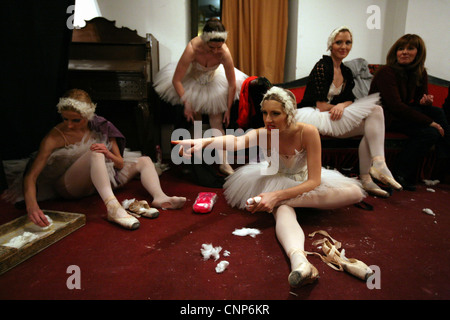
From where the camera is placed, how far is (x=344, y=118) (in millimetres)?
2125

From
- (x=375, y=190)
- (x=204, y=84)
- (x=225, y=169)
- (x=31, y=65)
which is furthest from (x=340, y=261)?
(x=204, y=84)

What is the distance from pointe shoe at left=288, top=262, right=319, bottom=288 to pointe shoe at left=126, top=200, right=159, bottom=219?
925 mm

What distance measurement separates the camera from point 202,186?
7.49ft

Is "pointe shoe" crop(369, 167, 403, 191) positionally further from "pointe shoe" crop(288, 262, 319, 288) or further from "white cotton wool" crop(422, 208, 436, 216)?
"pointe shoe" crop(288, 262, 319, 288)

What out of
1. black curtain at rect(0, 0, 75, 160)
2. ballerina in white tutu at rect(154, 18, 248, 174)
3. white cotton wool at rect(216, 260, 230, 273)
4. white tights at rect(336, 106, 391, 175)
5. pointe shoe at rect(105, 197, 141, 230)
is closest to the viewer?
white cotton wool at rect(216, 260, 230, 273)

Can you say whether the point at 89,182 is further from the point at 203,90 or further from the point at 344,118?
the point at 344,118

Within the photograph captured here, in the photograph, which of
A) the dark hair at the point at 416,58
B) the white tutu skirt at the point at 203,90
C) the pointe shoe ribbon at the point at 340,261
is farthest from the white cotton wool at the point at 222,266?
the dark hair at the point at 416,58

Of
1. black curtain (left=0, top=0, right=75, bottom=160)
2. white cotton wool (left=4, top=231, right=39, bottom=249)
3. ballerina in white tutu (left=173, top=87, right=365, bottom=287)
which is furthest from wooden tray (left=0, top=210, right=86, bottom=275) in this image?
ballerina in white tutu (left=173, top=87, right=365, bottom=287)

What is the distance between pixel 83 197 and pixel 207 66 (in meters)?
1.49

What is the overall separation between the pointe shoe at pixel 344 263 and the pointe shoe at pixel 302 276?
176 millimetres

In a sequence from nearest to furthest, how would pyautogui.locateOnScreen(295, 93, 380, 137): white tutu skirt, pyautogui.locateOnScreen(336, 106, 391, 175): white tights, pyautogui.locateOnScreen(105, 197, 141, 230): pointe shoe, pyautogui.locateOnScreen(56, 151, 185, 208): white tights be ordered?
pyautogui.locateOnScreen(105, 197, 141, 230): pointe shoe
pyautogui.locateOnScreen(56, 151, 185, 208): white tights
pyautogui.locateOnScreen(336, 106, 391, 175): white tights
pyautogui.locateOnScreen(295, 93, 380, 137): white tutu skirt

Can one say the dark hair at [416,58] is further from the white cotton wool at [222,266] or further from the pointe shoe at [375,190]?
the white cotton wool at [222,266]

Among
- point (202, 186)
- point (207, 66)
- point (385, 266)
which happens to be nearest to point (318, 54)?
point (207, 66)

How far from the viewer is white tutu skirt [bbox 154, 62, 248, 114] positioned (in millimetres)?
2389
